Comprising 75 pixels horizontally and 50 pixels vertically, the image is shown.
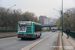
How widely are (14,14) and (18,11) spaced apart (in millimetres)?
4142

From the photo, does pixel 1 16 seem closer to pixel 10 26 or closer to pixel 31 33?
pixel 10 26

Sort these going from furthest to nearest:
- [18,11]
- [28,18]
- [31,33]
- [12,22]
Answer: [28,18] < [18,11] < [12,22] < [31,33]

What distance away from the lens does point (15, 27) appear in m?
66.8

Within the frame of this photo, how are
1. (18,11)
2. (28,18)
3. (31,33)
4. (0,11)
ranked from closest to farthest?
(31,33) → (0,11) → (18,11) → (28,18)

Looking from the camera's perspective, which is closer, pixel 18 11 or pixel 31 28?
pixel 31 28

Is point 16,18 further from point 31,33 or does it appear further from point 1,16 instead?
point 31,33

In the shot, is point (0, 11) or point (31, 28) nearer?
point (31, 28)

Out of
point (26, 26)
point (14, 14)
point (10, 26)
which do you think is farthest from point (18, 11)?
point (26, 26)

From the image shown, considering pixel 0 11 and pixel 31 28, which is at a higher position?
pixel 0 11

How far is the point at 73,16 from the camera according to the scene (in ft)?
205

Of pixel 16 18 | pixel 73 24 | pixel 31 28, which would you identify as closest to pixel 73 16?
pixel 73 24

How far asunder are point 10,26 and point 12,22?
105 inches

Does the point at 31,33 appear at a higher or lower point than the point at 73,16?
lower

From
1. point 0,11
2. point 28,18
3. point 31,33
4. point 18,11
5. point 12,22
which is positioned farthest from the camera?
point 28,18
